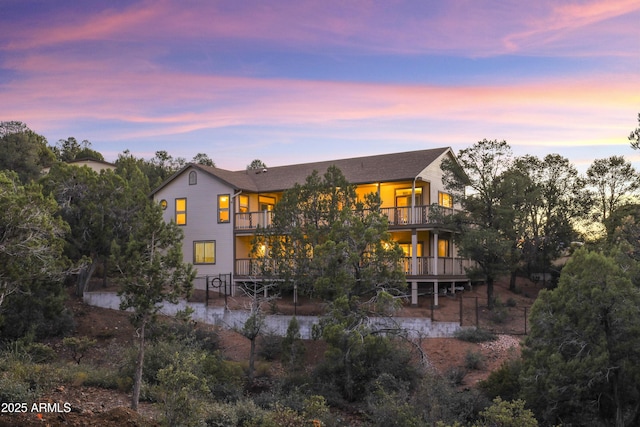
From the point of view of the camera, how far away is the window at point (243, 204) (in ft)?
114

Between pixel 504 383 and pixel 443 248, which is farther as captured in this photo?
pixel 443 248

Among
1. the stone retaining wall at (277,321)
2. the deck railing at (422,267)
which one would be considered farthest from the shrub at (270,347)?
the deck railing at (422,267)

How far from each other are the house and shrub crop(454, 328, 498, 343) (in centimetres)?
448

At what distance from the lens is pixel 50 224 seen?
19.4m

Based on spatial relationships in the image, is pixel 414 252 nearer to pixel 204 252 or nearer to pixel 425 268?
pixel 425 268

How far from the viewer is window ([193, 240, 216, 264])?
115 feet

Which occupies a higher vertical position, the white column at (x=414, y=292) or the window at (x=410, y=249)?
the window at (x=410, y=249)

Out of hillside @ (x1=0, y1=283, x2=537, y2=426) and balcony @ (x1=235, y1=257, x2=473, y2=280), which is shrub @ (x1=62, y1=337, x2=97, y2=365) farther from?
balcony @ (x1=235, y1=257, x2=473, y2=280)

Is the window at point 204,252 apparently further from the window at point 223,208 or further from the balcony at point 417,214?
the balcony at point 417,214

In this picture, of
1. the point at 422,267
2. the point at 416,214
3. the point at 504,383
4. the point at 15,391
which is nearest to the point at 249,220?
the point at 416,214

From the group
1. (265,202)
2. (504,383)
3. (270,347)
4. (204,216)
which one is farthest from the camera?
(265,202)

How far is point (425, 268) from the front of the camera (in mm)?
29984

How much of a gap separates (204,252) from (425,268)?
535 inches

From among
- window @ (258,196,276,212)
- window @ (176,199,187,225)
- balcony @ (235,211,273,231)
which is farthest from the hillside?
window @ (258,196,276,212)
